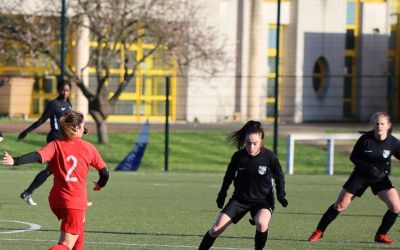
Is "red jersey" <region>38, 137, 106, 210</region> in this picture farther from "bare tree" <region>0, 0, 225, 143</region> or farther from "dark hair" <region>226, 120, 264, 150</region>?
"bare tree" <region>0, 0, 225, 143</region>

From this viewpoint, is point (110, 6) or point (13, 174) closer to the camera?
point (13, 174)

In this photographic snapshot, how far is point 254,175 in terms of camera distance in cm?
1035

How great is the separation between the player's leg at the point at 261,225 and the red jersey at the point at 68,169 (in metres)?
Answer: 1.79

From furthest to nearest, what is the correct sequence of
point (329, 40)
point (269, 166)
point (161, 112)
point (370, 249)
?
point (329, 40) → point (161, 112) → point (370, 249) → point (269, 166)

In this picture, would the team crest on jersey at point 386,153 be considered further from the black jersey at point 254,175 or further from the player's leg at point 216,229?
the player's leg at point 216,229

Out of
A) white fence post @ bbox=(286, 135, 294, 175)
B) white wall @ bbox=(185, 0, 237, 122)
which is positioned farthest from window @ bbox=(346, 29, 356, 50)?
white fence post @ bbox=(286, 135, 294, 175)

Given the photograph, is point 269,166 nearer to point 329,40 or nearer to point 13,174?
point 13,174

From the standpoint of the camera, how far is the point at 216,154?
30.3 meters

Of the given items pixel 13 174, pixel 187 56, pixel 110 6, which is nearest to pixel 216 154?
pixel 187 56

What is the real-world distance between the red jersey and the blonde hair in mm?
102

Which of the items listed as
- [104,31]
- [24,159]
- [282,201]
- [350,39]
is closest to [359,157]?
[282,201]

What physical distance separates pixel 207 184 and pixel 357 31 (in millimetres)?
28387

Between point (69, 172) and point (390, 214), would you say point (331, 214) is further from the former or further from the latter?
point (69, 172)

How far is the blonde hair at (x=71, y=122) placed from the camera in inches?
365
